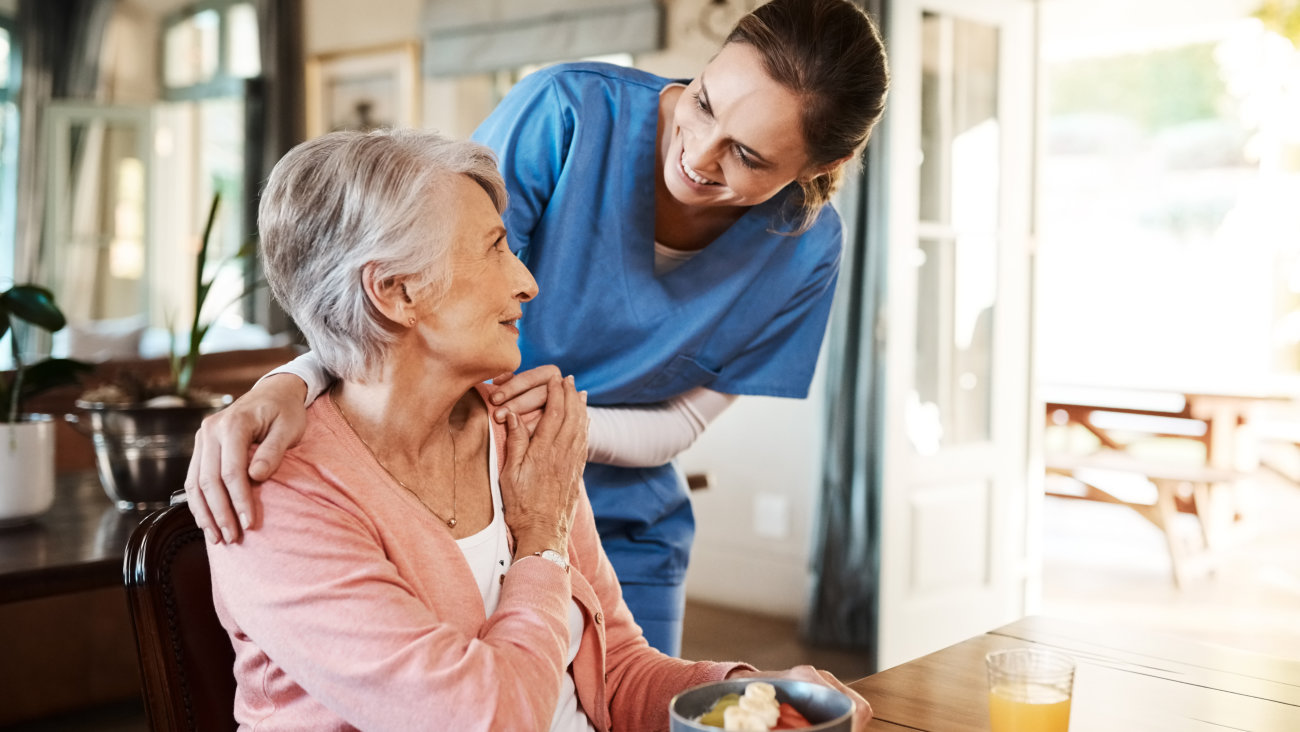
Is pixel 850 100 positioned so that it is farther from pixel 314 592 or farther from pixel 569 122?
pixel 314 592

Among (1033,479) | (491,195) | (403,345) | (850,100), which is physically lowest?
(1033,479)

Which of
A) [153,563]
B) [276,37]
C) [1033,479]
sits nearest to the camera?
[153,563]


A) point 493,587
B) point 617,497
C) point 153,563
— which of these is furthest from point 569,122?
point 153,563

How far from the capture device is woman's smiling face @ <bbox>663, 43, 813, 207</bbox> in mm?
1310

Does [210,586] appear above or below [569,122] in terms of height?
below

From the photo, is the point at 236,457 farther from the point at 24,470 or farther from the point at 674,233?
the point at 24,470

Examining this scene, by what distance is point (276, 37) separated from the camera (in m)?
6.54

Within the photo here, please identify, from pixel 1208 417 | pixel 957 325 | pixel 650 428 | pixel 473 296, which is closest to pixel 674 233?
pixel 650 428

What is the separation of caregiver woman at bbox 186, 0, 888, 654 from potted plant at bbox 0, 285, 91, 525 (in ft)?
2.66

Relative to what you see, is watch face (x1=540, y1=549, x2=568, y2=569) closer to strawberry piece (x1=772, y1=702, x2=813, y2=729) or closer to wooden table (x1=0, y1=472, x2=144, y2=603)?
strawberry piece (x1=772, y1=702, x2=813, y2=729)

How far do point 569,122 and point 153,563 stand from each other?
764 millimetres

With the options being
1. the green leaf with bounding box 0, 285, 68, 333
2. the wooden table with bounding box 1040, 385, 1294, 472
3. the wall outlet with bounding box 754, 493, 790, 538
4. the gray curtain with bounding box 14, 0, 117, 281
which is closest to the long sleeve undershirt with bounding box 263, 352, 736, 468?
the green leaf with bounding box 0, 285, 68, 333

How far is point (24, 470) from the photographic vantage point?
5.97ft

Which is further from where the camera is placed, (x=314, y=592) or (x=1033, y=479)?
(x=1033, y=479)
